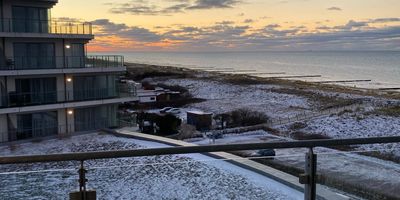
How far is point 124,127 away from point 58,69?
546 cm

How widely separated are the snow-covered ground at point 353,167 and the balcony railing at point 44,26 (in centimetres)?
2317

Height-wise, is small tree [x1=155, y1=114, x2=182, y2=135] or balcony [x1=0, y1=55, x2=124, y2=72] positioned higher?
balcony [x1=0, y1=55, x2=124, y2=72]

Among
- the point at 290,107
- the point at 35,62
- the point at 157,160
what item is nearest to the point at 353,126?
the point at 290,107

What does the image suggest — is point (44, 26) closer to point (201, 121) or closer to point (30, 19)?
point (30, 19)

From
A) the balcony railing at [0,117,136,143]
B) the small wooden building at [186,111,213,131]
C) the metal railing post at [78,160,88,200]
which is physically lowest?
the small wooden building at [186,111,213,131]

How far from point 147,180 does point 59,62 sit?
22.8 meters

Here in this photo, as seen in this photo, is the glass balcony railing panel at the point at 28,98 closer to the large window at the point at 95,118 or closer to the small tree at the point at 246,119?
the large window at the point at 95,118

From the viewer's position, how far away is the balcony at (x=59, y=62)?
78.0 feet

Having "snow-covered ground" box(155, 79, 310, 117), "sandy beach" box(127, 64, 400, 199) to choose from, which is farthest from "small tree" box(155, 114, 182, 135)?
"snow-covered ground" box(155, 79, 310, 117)

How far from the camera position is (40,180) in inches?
135

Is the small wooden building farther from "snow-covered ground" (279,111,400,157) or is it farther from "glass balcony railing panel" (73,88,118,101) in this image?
"glass balcony railing panel" (73,88,118,101)

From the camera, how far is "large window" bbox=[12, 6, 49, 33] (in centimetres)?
2444

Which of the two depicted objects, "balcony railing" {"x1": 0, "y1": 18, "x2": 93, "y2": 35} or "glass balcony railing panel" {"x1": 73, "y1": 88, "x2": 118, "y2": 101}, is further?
"glass balcony railing panel" {"x1": 73, "y1": 88, "x2": 118, "y2": 101}

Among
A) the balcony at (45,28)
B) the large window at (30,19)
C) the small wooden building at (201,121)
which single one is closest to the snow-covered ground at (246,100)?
the small wooden building at (201,121)
